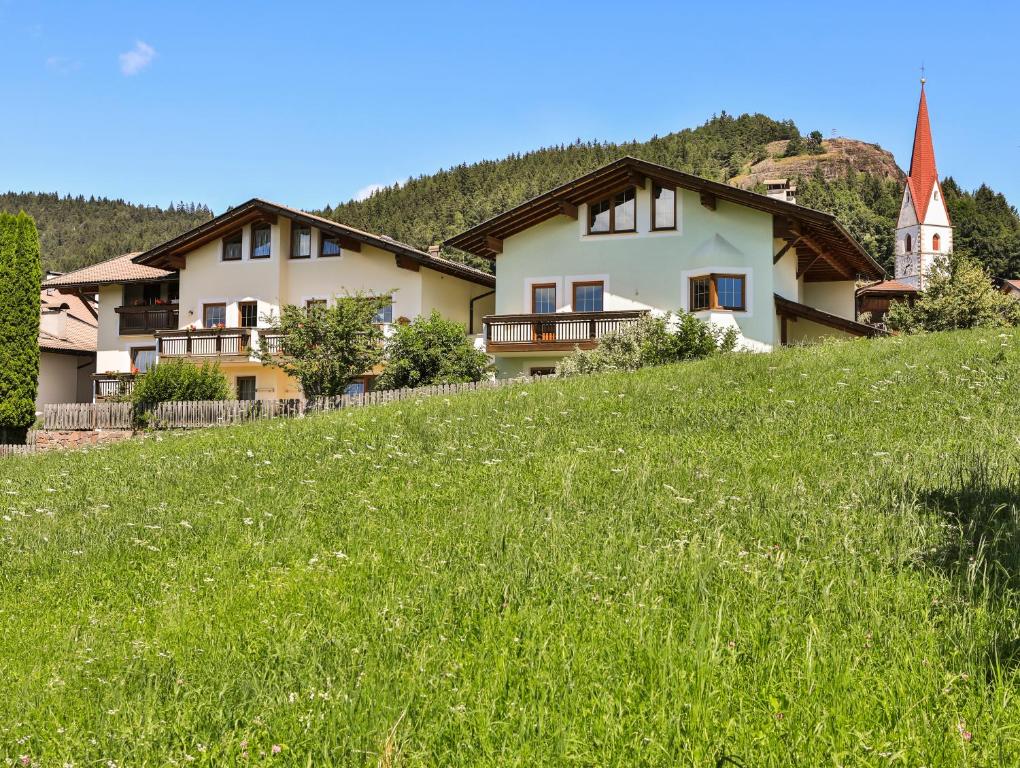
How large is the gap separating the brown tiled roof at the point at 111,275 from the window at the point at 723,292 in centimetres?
2284

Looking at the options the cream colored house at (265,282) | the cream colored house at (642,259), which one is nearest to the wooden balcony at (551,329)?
the cream colored house at (642,259)

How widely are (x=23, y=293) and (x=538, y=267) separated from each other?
16.6 m

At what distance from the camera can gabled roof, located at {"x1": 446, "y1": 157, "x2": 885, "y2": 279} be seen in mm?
26844

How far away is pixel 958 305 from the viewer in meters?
35.6

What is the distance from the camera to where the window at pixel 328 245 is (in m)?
33.7

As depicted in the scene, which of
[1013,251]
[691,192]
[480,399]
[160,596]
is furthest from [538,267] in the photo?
[1013,251]

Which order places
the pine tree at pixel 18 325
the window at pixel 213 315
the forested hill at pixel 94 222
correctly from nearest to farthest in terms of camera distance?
the pine tree at pixel 18 325, the window at pixel 213 315, the forested hill at pixel 94 222

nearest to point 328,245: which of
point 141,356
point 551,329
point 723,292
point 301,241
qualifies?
point 301,241

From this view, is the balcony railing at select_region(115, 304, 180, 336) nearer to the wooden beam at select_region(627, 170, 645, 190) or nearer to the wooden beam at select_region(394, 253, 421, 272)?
the wooden beam at select_region(394, 253, 421, 272)

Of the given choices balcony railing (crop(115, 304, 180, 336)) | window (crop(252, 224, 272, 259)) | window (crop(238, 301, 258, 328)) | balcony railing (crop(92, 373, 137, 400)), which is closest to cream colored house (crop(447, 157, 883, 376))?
window (crop(252, 224, 272, 259))

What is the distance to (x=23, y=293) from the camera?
2755 cm

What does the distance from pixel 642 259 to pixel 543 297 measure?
12.0 feet

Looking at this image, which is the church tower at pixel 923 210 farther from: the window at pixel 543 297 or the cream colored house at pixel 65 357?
the cream colored house at pixel 65 357

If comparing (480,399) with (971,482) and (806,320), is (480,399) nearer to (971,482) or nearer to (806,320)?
(971,482)
